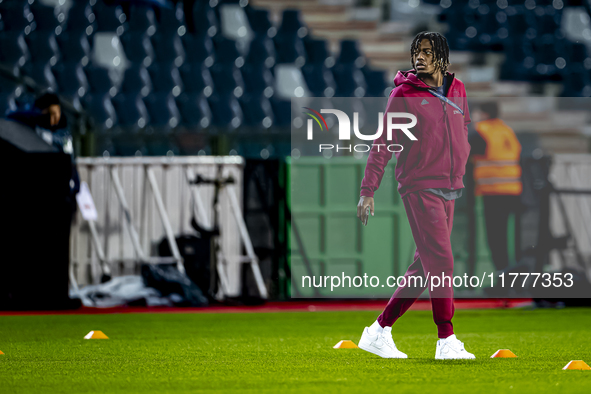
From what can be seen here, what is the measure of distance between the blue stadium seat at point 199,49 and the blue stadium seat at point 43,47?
181 cm

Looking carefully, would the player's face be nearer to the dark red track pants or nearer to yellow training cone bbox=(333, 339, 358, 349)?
the dark red track pants

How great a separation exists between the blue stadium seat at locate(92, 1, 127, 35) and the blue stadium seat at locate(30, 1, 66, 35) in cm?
50

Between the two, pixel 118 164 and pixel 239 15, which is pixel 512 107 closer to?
pixel 239 15

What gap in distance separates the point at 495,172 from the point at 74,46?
6556 mm

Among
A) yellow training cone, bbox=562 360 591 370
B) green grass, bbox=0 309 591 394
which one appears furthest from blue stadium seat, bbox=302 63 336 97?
yellow training cone, bbox=562 360 591 370

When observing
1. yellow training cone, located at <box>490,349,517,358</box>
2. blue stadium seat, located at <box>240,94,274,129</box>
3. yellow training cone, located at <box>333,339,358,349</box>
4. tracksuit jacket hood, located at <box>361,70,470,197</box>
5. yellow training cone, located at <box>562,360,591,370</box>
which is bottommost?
yellow training cone, located at <box>333,339,358,349</box>

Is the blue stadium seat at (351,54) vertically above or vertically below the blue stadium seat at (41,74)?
above

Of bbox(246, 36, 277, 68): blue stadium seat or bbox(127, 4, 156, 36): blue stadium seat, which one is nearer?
bbox(246, 36, 277, 68): blue stadium seat

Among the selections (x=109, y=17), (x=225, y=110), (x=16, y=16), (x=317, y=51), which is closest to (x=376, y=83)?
(x=317, y=51)

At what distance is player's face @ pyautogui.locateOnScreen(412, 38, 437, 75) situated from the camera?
4066 millimetres

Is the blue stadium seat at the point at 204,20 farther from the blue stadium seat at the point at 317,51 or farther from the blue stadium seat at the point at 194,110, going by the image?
the blue stadium seat at the point at 317,51

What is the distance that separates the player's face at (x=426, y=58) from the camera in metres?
4.07

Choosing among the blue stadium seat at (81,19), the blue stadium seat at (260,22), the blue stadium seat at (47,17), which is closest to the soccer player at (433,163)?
the blue stadium seat at (260,22)

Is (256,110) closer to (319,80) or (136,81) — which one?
(319,80)
